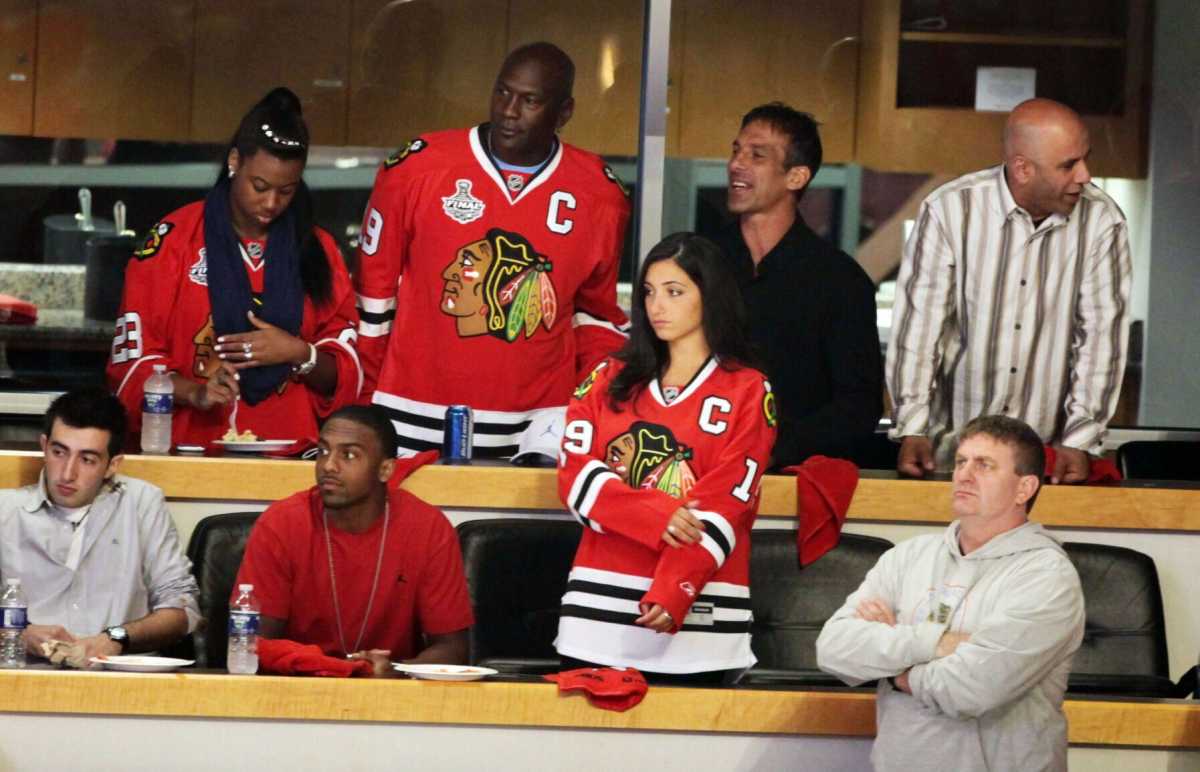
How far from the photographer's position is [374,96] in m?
Answer: 7.15

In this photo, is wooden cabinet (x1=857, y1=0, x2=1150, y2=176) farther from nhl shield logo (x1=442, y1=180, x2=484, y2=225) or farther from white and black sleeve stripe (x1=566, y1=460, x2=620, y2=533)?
white and black sleeve stripe (x1=566, y1=460, x2=620, y2=533)

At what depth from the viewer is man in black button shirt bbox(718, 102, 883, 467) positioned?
4.82m

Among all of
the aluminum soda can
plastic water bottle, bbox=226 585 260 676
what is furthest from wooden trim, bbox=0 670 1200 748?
the aluminum soda can

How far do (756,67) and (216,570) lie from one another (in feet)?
11.6

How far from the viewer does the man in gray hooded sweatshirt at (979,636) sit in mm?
3533

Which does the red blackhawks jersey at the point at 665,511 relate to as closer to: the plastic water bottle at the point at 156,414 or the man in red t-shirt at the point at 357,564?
the man in red t-shirt at the point at 357,564

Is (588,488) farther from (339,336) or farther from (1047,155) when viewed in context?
(1047,155)

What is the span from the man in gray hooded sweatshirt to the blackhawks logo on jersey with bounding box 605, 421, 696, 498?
1.60ft

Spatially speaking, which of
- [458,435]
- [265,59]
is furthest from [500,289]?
[265,59]

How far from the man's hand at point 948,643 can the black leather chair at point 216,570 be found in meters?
1.56

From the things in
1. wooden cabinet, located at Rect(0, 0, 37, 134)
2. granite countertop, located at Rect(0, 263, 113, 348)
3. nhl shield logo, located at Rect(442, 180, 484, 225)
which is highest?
wooden cabinet, located at Rect(0, 0, 37, 134)

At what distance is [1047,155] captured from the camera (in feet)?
15.8

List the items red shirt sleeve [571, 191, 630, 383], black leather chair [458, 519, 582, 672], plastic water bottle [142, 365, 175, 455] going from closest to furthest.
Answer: black leather chair [458, 519, 582, 672], plastic water bottle [142, 365, 175, 455], red shirt sleeve [571, 191, 630, 383]

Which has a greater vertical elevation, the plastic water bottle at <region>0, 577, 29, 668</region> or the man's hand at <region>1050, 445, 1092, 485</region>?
the man's hand at <region>1050, 445, 1092, 485</region>
